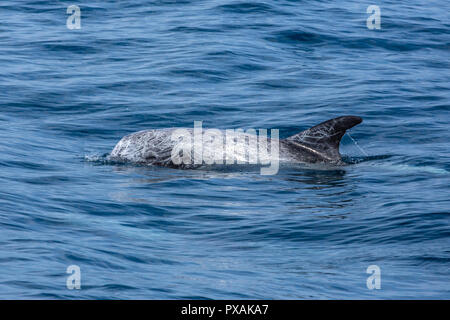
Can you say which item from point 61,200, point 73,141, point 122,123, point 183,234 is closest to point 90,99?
point 122,123

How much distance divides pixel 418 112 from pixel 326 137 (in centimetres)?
569

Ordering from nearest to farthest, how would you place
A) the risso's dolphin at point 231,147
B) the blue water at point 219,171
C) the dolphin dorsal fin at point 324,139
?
the blue water at point 219,171 → the dolphin dorsal fin at point 324,139 → the risso's dolphin at point 231,147

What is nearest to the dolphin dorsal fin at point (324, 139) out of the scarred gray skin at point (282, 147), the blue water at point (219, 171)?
the scarred gray skin at point (282, 147)

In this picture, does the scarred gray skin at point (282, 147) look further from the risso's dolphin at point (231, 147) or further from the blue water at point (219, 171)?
the blue water at point (219, 171)

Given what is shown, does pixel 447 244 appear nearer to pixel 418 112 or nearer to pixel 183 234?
pixel 183 234

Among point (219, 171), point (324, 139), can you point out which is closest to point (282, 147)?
point (324, 139)

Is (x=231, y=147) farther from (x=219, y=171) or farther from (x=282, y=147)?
(x=282, y=147)

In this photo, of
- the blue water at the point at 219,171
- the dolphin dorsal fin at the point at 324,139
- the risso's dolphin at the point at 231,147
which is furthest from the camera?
the risso's dolphin at the point at 231,147

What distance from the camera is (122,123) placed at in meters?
20.4

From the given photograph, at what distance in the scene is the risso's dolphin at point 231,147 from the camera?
16203 millimetres

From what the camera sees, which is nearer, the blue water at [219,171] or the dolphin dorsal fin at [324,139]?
the blue water at [219,171]

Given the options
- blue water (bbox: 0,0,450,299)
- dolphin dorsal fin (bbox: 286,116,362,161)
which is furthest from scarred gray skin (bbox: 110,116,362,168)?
blue water (bbox: 0,0,450,299)

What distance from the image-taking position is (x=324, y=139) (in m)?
16.2

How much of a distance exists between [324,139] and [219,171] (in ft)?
6.96
